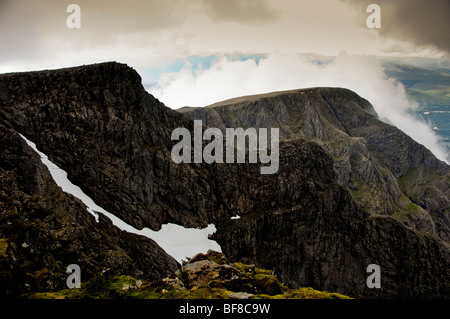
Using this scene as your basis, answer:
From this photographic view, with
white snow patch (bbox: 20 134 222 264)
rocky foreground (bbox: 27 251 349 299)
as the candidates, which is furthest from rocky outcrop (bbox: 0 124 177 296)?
white snow patch (bbox: 20 134 222 264)

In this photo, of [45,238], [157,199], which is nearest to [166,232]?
[157,199]

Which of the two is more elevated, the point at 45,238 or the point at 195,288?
the point at 45,238

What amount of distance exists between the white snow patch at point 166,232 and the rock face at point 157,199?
1.43m

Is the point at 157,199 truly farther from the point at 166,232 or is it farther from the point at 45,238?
the point at 45,238

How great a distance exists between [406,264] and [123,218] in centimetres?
8572

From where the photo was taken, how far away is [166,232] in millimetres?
72438

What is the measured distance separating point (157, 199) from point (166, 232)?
28.0 ft

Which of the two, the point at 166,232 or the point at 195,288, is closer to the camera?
the point at 195,288

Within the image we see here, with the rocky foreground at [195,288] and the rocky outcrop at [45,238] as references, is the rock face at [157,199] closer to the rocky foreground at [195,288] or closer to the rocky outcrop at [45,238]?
the rocky outcrop at [45,238]

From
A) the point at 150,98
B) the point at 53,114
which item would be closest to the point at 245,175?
the point at 150,98

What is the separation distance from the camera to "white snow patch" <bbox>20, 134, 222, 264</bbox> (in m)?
61.1

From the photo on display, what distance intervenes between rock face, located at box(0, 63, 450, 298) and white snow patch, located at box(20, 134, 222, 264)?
1433 millimetres

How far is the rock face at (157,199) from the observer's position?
47.2m
